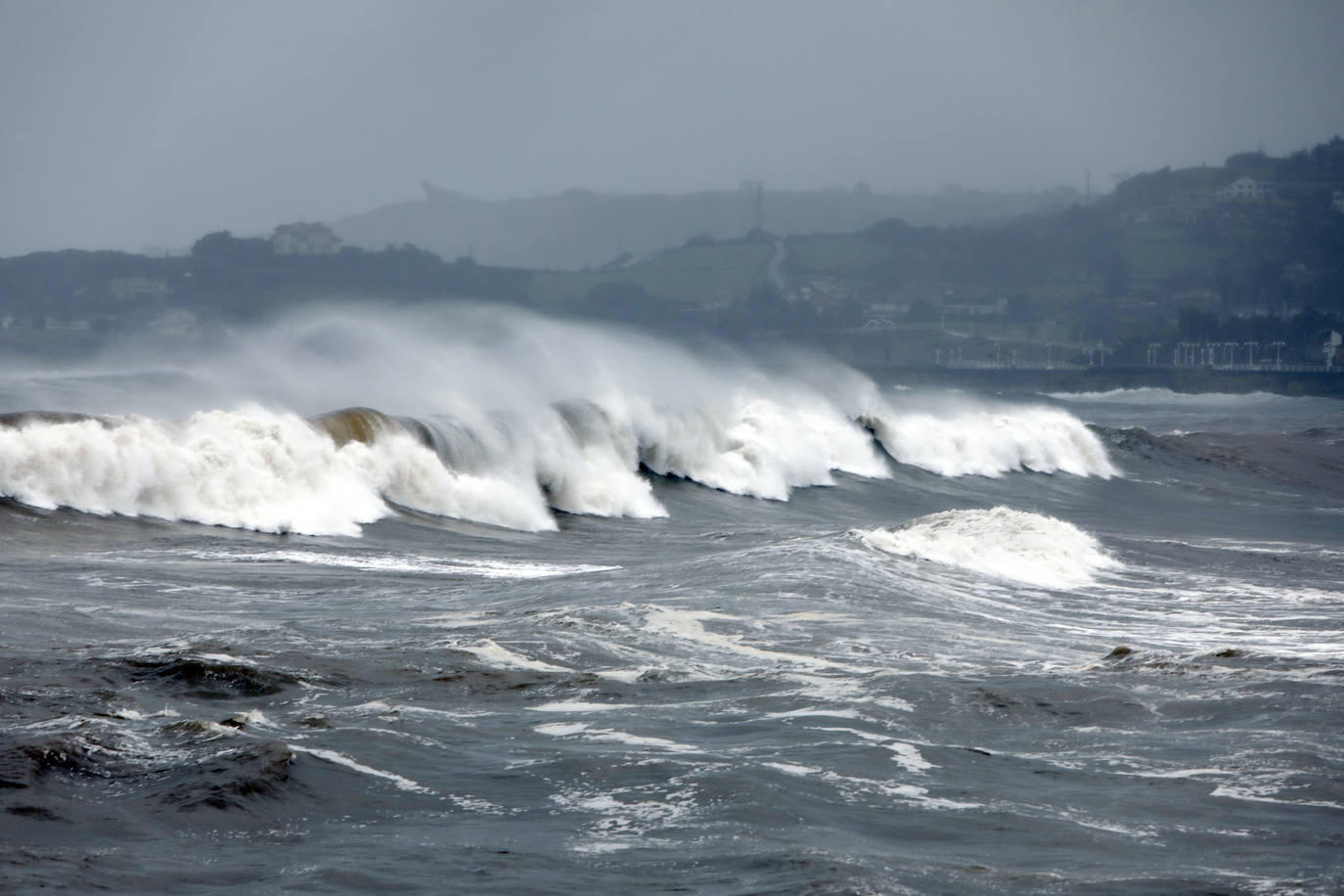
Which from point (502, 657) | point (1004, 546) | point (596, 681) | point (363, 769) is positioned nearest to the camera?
point (363, 769)

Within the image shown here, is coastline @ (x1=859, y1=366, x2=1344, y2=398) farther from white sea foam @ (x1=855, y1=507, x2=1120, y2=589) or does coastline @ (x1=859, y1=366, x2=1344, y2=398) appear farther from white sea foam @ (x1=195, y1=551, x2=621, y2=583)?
white sea foam @ (x1=195, y1=551, x2=621, y2=583)

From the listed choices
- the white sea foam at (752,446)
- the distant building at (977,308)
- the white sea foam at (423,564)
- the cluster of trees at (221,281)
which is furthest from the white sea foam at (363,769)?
the distant building at (977,308)

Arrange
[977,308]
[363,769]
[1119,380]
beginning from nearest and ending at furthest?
[363,769]
[1119,380]
[977,308]

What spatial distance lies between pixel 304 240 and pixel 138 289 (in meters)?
30.8

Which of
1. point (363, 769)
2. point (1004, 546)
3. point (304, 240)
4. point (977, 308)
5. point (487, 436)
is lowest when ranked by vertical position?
point (363, 769)

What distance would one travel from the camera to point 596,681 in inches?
448

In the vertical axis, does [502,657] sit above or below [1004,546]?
below

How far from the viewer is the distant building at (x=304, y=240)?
142 meters

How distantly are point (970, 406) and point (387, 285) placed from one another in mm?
97412

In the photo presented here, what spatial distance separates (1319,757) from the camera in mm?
9242

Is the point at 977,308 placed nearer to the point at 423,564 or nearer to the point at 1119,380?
the point at 1119,380

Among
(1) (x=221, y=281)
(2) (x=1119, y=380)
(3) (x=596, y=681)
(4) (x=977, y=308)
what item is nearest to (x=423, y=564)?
(3) (x=596, y=681)

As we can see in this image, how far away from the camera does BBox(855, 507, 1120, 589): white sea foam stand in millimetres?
19688

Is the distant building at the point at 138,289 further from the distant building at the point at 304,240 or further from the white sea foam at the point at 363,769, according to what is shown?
the white sea foam at the point at 363,769
